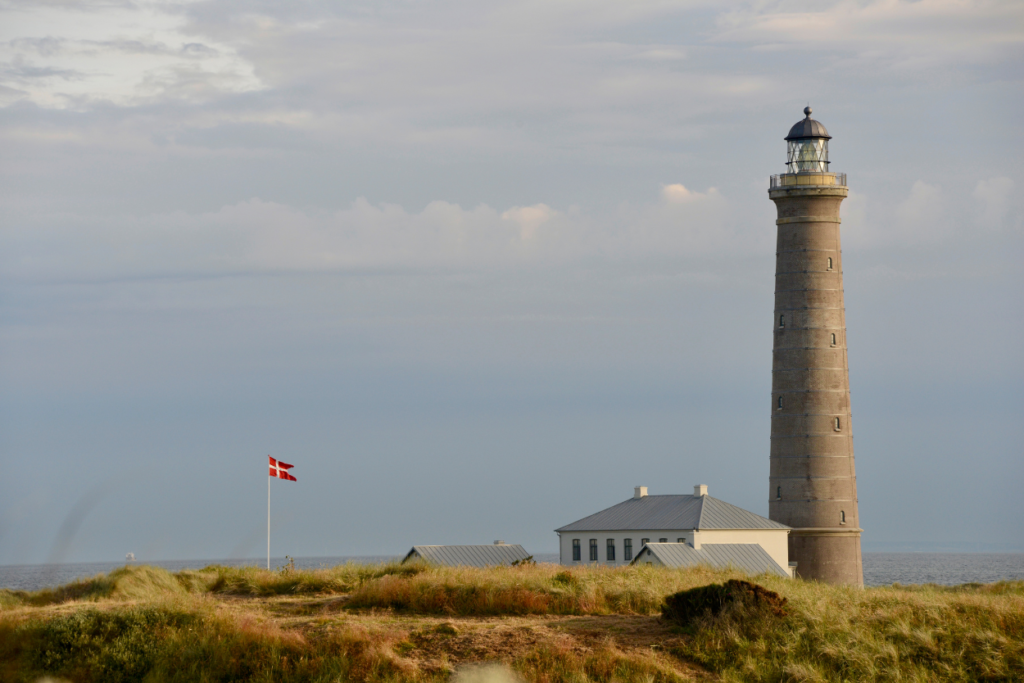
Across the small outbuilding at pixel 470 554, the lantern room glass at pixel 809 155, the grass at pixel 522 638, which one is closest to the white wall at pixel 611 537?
the small outbuilding at pixel 470 554

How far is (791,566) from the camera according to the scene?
189ft

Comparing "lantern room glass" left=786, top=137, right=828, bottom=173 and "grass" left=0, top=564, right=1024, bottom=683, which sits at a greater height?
"lantern room glass" left=786, top=137, right=828, bottom=173

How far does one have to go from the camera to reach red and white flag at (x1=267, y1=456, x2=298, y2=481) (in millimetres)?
40594

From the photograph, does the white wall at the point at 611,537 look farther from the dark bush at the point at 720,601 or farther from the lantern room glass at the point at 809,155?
the dark bush at the point at 720,601

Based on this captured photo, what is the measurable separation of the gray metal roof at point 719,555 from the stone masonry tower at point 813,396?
4.13 meters

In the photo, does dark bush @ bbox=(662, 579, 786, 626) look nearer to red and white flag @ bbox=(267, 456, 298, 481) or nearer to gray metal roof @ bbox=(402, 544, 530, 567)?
red and white flag @ bbox=(267, 456, 298, 481)

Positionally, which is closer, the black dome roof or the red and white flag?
the red and white flag

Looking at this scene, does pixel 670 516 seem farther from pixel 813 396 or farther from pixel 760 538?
pixel 813 396

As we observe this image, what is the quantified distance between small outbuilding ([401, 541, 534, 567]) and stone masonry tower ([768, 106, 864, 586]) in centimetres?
1488

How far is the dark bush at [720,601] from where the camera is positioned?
954 inches

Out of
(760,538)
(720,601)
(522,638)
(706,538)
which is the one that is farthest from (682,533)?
(522,638)

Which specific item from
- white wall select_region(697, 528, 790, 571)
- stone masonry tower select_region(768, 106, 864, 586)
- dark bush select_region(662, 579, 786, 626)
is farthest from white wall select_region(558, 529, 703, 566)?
dark bush select_region(662, 579, 786, 626)

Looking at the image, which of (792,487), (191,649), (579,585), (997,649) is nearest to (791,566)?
(792,487)

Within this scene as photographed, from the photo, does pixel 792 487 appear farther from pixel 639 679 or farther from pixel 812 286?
pixel 639 679
